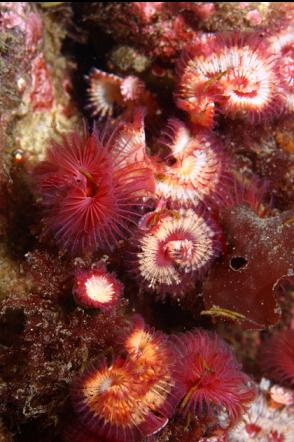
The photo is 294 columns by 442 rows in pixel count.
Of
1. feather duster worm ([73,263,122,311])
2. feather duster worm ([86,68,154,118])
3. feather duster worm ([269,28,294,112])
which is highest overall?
feather duster worm ([269,28,294,112])

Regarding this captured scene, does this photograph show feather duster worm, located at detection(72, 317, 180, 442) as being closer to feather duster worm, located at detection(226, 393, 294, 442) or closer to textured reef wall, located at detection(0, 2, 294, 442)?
textured reef wall, located at detection(0, 2, 294, 442)

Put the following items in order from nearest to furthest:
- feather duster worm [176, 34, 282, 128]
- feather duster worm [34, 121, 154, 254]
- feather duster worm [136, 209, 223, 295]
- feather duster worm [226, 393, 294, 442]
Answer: feather duster worm [34, 121, 154, 254] < feather duster worm [136, 209, 223, 295] < feather duster worm [176, 34, 282, 128] < feather duster worm [226, 393, 294, 442]

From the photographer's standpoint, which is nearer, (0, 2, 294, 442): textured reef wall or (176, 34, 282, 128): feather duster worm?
(0, 2, 294, 442): textured reef wall

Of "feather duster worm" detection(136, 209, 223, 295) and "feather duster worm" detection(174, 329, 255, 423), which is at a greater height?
"feather duster worm" detection(136, 209, 223, 295)

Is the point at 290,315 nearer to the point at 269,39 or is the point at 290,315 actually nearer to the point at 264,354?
the point at 264,354

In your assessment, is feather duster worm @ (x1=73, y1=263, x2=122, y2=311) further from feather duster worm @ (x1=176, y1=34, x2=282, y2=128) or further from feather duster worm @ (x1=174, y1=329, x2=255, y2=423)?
feather duster worm @ (x1=176, y1=34, x2=282, y2=128)

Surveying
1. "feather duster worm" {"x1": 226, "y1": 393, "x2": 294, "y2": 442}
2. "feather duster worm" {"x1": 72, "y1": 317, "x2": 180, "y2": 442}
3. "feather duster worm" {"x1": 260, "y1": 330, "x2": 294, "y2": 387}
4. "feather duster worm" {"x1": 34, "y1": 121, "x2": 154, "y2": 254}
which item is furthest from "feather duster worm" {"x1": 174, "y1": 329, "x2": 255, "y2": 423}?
"feather duster worm" {"x1": 34, "y1": 121, "x2": 154, "y2": 254}

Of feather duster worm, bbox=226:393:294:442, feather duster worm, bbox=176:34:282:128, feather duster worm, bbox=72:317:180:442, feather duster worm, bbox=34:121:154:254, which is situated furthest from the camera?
feather duster worm, bbox=226:393:294:442

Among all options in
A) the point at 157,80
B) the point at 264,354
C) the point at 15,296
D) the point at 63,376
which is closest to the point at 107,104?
the point at 157,80
